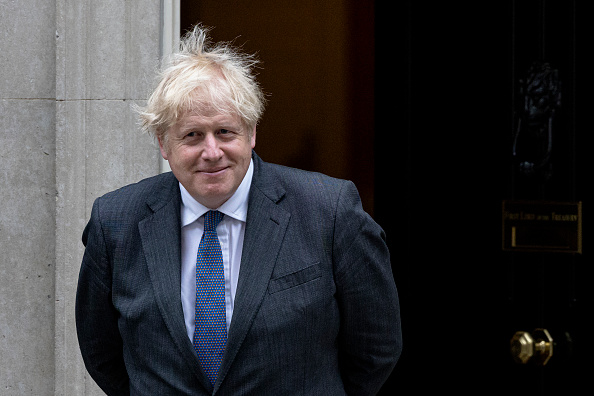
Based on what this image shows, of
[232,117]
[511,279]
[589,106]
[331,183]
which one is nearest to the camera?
[232,117]

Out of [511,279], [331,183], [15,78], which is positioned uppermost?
[15,78]

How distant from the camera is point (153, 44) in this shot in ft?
10.8

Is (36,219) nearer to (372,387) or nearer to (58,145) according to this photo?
(58,145)

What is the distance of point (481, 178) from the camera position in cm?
317

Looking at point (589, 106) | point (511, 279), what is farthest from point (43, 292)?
point (589, 106)

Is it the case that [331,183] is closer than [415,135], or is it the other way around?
[331,183]

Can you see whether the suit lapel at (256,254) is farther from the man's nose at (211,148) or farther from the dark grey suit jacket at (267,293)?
the man's nose at (211,148)

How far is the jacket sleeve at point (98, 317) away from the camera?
2230 mm

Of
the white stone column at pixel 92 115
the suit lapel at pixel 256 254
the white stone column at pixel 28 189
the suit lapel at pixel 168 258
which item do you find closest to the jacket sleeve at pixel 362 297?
the suit lapel at pixel 256 254

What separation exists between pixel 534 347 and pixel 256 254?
1465 mm

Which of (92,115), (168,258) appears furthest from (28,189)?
(168,258)

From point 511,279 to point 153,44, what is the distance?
1794mm

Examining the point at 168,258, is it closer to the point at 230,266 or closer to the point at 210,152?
the point at 230,266

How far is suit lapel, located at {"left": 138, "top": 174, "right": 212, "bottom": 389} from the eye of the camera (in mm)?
2029
